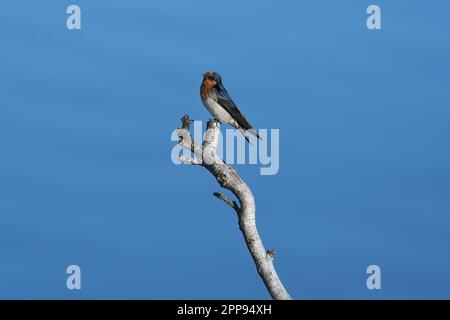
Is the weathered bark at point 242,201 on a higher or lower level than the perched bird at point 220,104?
lower

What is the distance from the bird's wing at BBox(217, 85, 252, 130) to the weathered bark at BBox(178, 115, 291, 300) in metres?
1.59

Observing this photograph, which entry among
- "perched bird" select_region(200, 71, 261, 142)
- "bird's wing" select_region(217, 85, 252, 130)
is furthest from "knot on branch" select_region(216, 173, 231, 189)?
"bird's wing" select_region(217, 85, 252, 130)

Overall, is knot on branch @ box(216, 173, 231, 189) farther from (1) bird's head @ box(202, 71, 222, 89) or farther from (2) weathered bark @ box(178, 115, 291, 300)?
(1) bird's head @ box(202, 71, 222, 89)

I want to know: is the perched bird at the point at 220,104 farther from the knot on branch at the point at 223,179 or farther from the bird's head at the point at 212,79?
the knot on branch at the point at 223,179

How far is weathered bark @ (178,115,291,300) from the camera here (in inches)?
495

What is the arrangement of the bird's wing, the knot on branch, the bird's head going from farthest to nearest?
1. the bird's head
2. the bird's wing
3. the knot on branch

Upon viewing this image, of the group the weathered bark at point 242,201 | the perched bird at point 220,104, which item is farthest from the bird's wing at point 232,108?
the weathered bark at point 242,201

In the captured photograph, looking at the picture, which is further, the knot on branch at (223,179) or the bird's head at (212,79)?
the bird's head at (212,79)

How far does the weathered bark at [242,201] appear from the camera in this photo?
12.6m

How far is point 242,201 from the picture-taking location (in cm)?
1261

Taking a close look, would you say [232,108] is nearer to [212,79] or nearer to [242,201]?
[212,79]

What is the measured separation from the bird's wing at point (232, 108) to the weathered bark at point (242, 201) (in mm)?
1589
